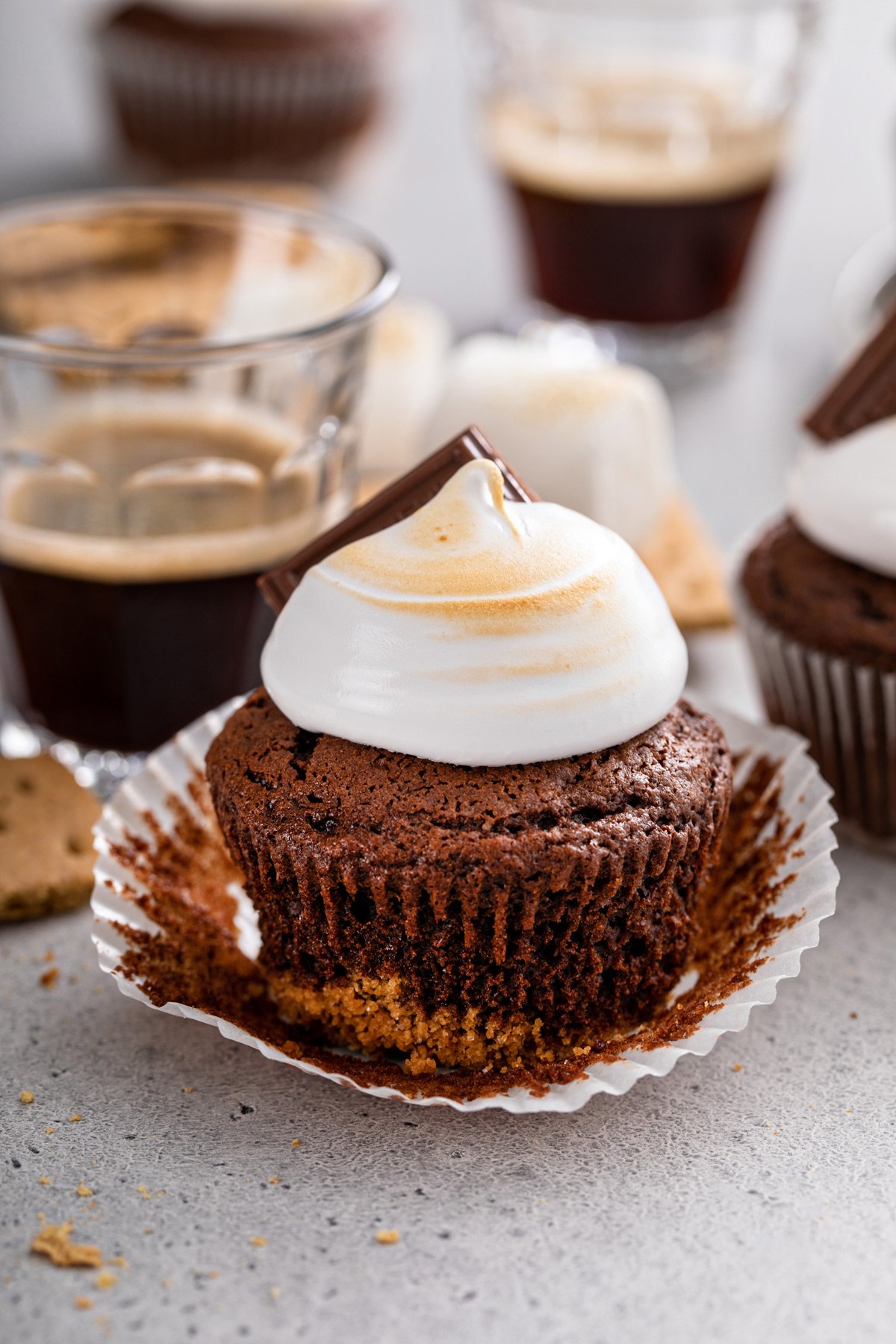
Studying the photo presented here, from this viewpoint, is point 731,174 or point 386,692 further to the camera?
point 731,174

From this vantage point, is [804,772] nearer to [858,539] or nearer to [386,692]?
[858,539]

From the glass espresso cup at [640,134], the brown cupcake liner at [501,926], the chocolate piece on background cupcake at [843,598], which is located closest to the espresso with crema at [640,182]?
the glass espresso cup at [640,134]

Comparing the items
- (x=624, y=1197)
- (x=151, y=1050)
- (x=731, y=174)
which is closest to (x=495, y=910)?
(x=624, y=1197)

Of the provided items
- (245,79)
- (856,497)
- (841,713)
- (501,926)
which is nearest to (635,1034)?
(501,926)

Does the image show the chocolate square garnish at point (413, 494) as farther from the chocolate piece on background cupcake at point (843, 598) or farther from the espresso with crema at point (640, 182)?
the espresso with crema at point (640, 182)

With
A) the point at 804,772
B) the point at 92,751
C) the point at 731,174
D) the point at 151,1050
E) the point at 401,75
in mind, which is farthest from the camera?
the point at 401,75

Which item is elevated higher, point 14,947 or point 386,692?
point 386,692

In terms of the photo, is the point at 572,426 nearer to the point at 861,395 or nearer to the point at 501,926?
the point at 861,395
